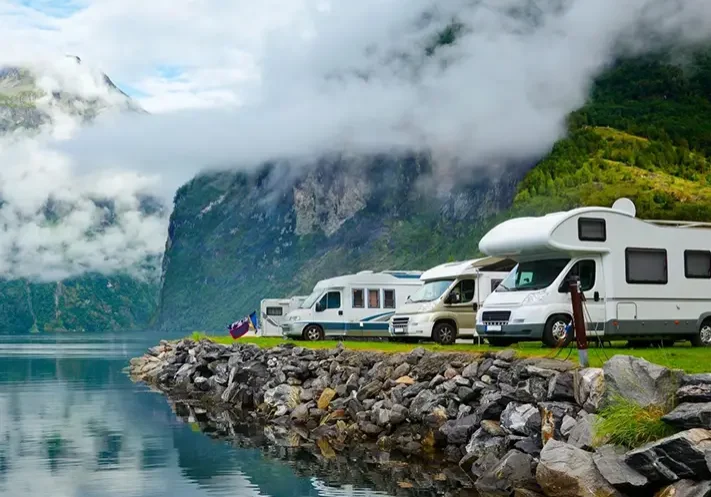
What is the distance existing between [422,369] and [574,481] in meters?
8.85

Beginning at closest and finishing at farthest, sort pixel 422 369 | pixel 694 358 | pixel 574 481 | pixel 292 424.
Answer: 1. pixel 574 481
2. pixel 694 358
3. pixel 422 369
4. pixel 292 424

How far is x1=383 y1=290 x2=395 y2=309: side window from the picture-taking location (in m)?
40.7

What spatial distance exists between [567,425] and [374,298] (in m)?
25.2

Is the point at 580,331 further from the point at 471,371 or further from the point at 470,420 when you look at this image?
the point at 471,371

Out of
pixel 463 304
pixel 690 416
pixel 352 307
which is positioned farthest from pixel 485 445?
pixel 352 307

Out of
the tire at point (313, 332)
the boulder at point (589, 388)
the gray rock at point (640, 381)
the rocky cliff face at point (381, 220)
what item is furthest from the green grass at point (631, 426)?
the rocky cliff face at point (381, 220)

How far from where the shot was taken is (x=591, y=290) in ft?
74.5

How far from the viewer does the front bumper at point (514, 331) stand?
73.1ft

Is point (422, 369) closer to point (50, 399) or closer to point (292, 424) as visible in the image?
point (292, 424)

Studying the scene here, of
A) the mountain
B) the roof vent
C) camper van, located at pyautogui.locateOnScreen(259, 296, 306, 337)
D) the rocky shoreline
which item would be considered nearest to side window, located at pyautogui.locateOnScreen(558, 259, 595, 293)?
the roof vent

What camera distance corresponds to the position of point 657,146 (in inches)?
4897

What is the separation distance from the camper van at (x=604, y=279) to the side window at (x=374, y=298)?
17.0 metres

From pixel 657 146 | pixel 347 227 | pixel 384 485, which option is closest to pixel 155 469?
pixel 384 485

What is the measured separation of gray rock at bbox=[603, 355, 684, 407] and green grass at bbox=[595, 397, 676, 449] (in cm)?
12
